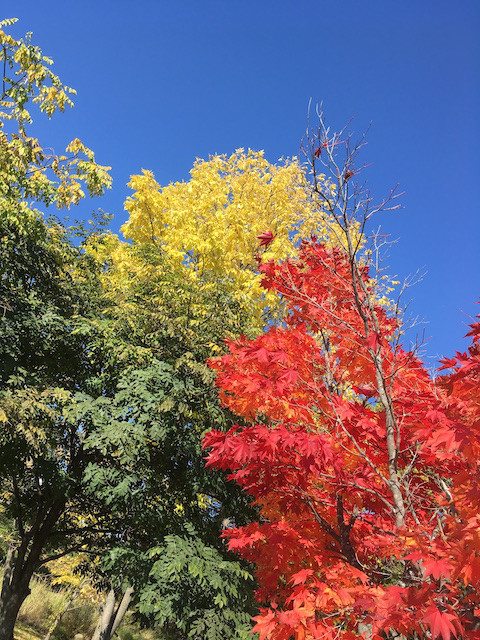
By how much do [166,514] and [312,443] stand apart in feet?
16.2

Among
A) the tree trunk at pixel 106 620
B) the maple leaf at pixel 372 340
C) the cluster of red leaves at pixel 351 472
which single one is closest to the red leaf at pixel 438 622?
the cluster of red leaves at pixel 351 472

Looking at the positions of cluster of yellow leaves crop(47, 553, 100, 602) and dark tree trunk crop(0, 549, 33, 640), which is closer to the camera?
dark tree trunk crop(0, 549, 33, 640)

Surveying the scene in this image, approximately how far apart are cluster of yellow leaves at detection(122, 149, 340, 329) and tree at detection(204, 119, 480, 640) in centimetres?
358

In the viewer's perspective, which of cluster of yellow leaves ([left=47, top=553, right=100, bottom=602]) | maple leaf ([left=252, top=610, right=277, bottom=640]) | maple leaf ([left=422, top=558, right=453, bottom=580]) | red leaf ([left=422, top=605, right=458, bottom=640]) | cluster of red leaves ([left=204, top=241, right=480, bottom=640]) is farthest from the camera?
cluster of yellow leaves ([left=47, top=553, right=100, bottom=602])

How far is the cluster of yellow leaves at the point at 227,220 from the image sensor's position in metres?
9.18

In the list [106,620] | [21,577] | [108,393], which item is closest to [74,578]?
[106,620]

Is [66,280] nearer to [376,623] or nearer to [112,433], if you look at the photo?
[112,433]

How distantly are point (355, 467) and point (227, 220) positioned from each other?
22.9ft

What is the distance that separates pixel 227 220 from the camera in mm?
9695

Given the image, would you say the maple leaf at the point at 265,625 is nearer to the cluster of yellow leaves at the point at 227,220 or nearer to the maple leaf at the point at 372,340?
the maple leaf at the point at 372,340

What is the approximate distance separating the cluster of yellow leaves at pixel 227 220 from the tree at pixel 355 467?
3.58 metres

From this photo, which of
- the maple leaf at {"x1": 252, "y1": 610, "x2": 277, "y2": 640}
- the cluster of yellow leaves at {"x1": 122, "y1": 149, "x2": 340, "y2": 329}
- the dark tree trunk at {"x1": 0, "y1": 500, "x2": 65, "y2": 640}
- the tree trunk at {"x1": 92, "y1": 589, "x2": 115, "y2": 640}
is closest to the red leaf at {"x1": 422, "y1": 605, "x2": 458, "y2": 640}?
the maple leaf at {"x1": 252, "y1": 610, "x2": 277, "y2": 640}

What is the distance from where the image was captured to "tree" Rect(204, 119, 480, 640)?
2.52 metres

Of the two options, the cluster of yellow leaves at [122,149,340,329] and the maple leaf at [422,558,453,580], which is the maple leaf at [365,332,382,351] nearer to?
the maple leaf at [422,558,453,580]
